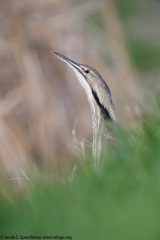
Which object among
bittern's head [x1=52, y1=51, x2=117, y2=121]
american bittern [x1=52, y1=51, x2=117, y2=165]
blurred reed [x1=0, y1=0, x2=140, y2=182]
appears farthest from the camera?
blurred reed [x1=0, y1=0, x2=140, y2=182]

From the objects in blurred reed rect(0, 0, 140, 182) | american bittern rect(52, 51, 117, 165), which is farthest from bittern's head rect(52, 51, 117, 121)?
blurred reed rect(0, 0, 140, 182)

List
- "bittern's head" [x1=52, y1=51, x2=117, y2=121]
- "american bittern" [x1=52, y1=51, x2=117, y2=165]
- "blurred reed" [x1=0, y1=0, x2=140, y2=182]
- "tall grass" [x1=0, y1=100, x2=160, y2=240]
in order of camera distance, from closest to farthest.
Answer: "tall grass" [x1=0, y1=100, x2=160, y2=240]
"american bittern" [x1=52, y1=51, x2=117, y2=165]
"bittern's head" [x1=52, y1=51, x2=117, y2=121]
"blurred reed" [x1=0, y1=0, x2=140, y2=182]

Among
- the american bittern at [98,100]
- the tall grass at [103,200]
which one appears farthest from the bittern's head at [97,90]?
the tall grass at [103,200]

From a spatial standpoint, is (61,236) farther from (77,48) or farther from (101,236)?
(77,48)

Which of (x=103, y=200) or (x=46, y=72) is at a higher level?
(x=103, y=200)

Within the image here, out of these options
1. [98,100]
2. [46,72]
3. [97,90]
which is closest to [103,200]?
[98,100]

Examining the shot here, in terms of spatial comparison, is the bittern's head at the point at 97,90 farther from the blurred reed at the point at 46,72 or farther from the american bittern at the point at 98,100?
the blurred reed at the point at 46,72

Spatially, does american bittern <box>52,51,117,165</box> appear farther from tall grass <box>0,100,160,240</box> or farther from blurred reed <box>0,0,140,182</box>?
blurred reed <box>0,0,140,182</box>

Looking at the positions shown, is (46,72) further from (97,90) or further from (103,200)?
(103,200)
